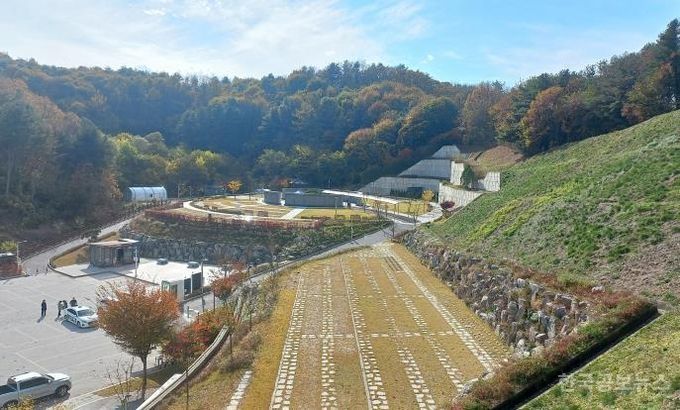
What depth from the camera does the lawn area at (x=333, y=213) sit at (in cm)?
4100

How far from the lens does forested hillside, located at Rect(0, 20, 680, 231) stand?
1565 inches

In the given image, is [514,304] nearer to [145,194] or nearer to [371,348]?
[371,348]

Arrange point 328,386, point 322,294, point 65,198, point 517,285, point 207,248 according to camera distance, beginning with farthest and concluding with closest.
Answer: point 65,198 < point 207,248 < point 322,294 < point 517,285 < point 328,386

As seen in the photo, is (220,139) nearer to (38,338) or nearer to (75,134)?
(75,134)

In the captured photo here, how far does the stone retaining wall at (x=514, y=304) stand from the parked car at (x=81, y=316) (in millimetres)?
15710

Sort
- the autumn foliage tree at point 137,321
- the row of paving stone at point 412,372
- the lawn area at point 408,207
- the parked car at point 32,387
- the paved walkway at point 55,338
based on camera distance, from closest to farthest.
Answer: the row of paving stone at point 412,372
the autumn foliage tree at point 137,321
the parked car at point 32,387
the paved walkway at point 55,338
the lawn area at point 408,207

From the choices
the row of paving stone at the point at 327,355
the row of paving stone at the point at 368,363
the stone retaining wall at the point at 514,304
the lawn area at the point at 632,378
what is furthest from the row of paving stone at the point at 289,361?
the stone retaining wall at the point at 514,304

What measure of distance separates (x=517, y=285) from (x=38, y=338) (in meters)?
19.2

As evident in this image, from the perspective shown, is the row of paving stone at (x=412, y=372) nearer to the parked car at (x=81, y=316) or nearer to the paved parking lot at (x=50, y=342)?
the paved parking lot at (x=50, y=342)

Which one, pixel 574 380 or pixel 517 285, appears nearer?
pixel 574 380

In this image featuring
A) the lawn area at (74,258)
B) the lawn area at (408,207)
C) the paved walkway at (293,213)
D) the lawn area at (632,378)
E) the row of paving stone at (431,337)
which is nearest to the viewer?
the lawn area at (632,378)

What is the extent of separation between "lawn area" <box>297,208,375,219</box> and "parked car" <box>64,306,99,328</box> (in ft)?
70.1

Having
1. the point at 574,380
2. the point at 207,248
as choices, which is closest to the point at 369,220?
the point at 207,248

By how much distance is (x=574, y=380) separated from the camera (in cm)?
984
